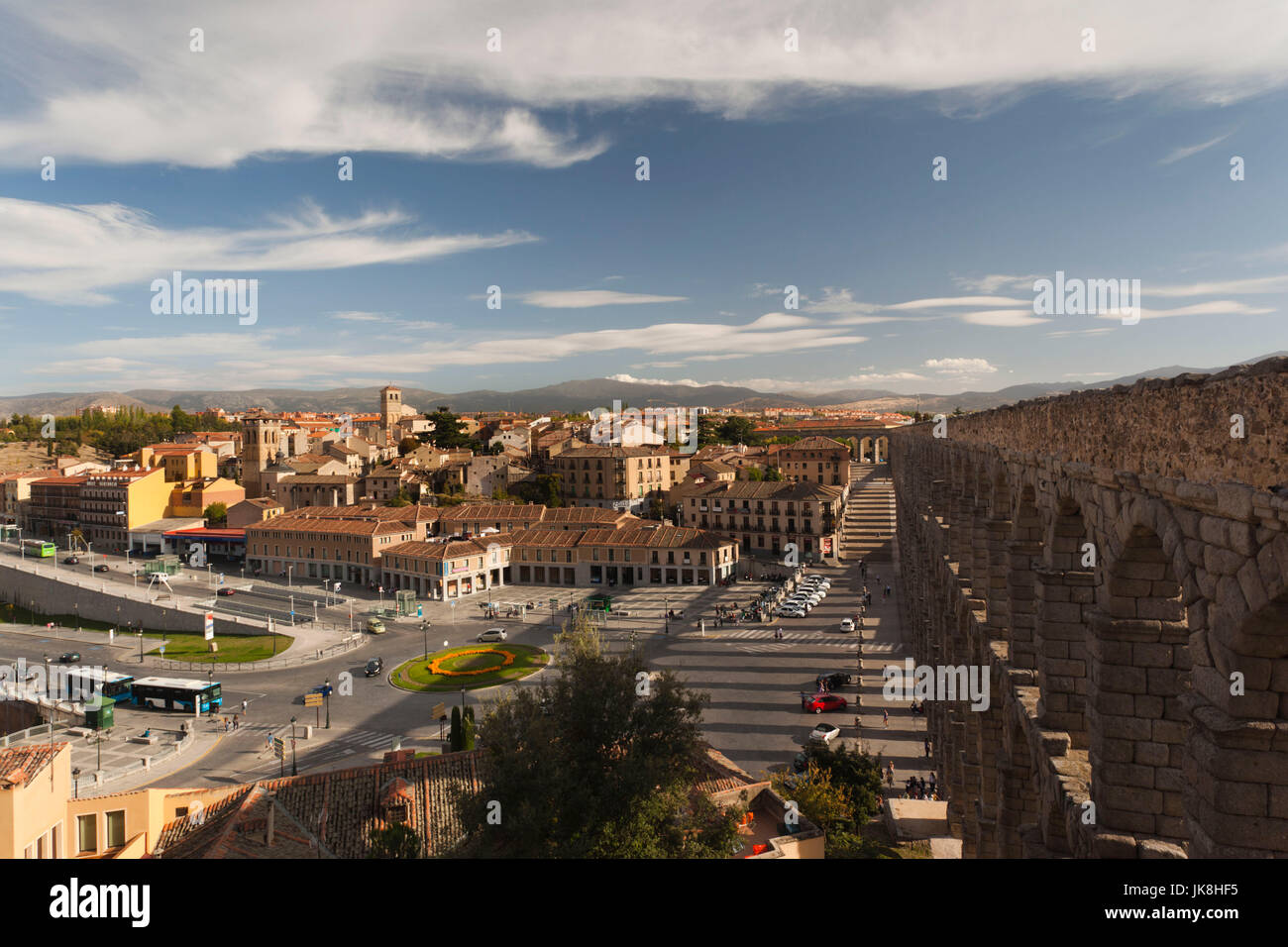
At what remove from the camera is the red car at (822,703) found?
29969mm

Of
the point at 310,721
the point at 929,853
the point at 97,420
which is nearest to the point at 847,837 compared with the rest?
the point at 929,853

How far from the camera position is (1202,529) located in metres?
5.24

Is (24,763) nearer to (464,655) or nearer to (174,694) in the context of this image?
(174,694)

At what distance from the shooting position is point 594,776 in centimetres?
1412

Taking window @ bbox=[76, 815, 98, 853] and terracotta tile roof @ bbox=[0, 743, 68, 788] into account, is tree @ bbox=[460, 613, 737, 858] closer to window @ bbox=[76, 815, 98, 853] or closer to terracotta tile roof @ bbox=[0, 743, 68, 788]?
window @ bbox=[76, 815, 98, 853]

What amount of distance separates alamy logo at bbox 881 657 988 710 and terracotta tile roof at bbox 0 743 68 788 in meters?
17.9

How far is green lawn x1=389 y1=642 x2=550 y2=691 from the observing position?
36.6 m

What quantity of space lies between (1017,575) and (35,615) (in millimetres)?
74938

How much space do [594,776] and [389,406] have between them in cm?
13425

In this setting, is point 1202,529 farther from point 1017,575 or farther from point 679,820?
point 679,820

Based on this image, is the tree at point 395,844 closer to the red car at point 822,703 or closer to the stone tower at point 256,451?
the red car at point 822,703
